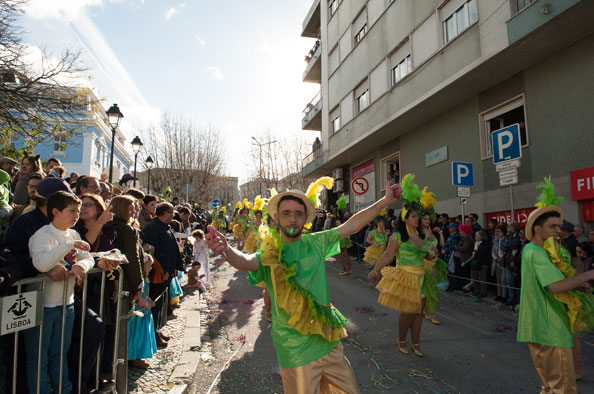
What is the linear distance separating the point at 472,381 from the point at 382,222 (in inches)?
271

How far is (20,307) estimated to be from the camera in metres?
2.54

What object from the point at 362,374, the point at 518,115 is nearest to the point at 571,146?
the point at 518,115

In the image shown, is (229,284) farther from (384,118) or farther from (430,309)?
(384,118)

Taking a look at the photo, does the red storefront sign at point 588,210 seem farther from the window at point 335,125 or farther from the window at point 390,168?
the window at point 335,125

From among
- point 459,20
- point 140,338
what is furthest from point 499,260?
point 459,20

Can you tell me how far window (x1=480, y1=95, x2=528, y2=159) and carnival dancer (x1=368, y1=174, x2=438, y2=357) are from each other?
7.10 m

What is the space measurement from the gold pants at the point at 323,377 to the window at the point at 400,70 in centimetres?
1406

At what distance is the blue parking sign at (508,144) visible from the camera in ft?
22.0

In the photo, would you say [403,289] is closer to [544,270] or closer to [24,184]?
[544,270]

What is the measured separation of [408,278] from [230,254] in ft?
11.0

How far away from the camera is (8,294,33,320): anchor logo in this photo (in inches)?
98.2

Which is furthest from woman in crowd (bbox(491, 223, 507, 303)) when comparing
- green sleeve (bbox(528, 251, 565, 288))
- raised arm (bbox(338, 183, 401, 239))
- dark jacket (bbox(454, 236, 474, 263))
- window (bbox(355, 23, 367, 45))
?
window (bbox(355, 23, 367, 45))

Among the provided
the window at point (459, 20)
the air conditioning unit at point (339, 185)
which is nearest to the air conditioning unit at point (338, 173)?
the air conditioning unit at point (339, 185)

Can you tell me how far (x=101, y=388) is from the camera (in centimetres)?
326
